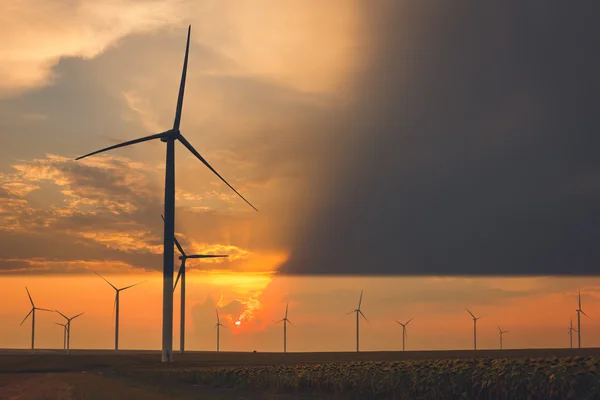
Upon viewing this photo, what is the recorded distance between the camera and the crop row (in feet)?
133

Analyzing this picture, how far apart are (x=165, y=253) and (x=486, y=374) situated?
78.7 meters

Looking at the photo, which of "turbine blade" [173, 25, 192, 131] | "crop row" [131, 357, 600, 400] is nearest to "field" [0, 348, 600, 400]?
"crop row" [131, 357, 600, 400]

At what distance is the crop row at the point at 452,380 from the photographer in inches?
1598

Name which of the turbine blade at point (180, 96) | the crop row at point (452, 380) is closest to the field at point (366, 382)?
the crop row at point (452, 380)

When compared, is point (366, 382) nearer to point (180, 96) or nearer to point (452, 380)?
point (452, 380)

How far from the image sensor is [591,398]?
1529 inches

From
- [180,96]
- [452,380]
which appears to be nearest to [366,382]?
[452,380]

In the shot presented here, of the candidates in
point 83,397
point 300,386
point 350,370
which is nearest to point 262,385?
point 300,386

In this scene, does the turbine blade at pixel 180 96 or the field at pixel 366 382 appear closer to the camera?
the field at pixel 366 382

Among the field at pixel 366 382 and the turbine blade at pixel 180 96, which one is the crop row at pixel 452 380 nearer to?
the field at pixel 366 382

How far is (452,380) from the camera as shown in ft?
154

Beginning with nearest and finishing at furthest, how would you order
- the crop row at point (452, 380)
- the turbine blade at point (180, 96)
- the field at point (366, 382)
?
1. the crop row at point (452, 380)
2. the field at point (366, 382)
3. the turbine blade at point (180, 96)

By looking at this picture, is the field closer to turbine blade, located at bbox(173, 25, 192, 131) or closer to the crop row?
the crop row

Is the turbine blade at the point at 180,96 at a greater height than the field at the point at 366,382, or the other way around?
the turbine blade at the point at 180,96
